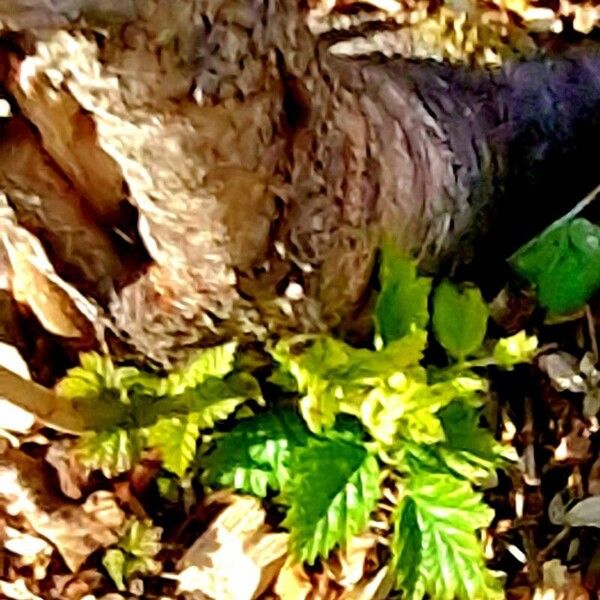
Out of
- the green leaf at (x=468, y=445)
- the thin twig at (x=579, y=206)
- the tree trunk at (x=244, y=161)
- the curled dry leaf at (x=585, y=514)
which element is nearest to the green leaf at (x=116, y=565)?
the tree trunk at (x=244, y=161)

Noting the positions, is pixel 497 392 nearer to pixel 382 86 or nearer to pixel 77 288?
pixel 382 86

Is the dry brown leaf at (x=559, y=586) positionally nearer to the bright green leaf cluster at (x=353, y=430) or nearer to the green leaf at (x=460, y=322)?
the bright green leaf cluster at (x=353, y=430)

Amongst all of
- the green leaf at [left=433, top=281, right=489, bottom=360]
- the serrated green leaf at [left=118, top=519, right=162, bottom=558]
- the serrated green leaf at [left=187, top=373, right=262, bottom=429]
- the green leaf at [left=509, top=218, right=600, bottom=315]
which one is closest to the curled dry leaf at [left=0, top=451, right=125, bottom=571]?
the serrated green leaf at [left=118, top=519, right=162, bottom=558]

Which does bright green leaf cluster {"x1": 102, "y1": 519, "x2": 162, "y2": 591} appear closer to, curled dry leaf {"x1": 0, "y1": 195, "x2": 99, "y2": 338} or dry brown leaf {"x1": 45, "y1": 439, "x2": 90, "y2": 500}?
dry brown leaf {"x1": 45, "y1": 439, "x2": 90, "y2": 500}

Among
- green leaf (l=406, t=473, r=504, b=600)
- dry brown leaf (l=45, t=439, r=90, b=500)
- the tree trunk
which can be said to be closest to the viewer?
the tree trunk

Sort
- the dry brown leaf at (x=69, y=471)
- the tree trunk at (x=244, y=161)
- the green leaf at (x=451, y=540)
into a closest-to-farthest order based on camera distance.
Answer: the tree trunk at (x=244, y=161)
the green leaf at (x=451, y=540)
the dry brown leaf at (x=69, y=471)

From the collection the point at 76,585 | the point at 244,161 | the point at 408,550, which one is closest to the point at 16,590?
the point at 76,585

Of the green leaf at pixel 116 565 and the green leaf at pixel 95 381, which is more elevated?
the green leaf at pixel 95 381
